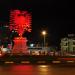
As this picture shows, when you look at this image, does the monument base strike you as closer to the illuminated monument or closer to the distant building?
the illuminated monument

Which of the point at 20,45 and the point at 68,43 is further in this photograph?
the point at 68,43

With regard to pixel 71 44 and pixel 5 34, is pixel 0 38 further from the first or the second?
pixel 71 44

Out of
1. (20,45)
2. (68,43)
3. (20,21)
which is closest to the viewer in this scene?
(20,21)

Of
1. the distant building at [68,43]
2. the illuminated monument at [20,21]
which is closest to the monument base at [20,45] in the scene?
the illuminated monument at [20,21]

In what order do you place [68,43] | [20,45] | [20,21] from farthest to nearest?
[68,43], [20,45], [20,21]

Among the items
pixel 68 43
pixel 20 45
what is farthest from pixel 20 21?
pixel 68 43

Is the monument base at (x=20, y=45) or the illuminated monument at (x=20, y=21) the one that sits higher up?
the illuminated monument at (x=20, y=21)

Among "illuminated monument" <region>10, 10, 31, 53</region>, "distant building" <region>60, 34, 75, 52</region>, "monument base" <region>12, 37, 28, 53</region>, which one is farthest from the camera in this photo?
"distant building" <region>60, 34, 75, 52</region>

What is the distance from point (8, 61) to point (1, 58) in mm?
1345

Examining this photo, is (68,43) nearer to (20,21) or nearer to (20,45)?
(20,45)

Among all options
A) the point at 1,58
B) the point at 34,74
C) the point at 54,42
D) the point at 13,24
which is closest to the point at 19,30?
the point at 13,24

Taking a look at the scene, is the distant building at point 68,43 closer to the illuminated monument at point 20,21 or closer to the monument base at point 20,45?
the monument base at point 20,45

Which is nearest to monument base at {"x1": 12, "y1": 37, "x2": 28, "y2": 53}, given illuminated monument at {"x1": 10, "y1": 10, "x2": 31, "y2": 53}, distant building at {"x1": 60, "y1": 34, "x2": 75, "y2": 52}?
illuminated monument at {"x1": 10, "y1": 10, "x2": 31, "y2": 53}

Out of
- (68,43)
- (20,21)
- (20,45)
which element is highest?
(20,21)
